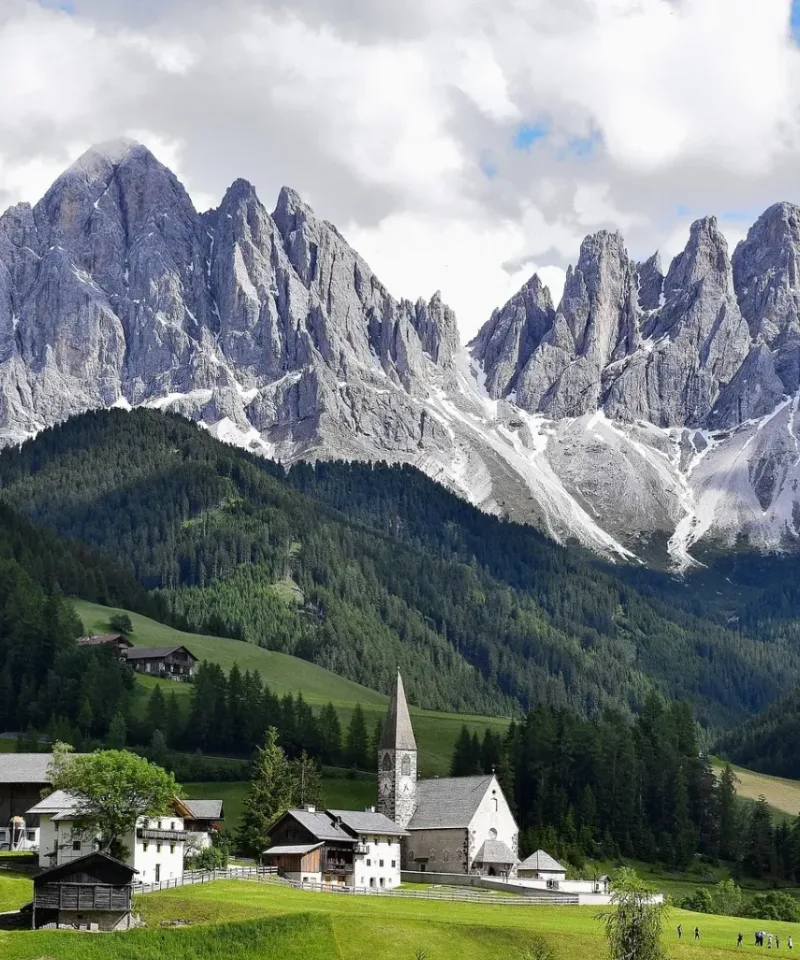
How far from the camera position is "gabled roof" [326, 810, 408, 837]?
13650cm

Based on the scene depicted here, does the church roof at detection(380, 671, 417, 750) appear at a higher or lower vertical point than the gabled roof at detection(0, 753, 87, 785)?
higher

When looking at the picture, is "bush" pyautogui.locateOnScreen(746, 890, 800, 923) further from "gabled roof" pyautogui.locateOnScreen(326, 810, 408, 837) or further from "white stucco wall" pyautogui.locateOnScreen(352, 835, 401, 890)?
"gabled roof" pyautogui.locateOnScreen(326, 810, 408, 837)

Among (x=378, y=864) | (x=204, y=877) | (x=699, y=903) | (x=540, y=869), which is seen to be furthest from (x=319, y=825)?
(x=699, y=903)

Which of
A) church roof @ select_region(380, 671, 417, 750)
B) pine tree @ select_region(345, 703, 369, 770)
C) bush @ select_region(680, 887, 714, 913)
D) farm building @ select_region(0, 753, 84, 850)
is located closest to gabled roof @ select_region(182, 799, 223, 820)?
farm building @ select_region(0, 753, 84, 850)

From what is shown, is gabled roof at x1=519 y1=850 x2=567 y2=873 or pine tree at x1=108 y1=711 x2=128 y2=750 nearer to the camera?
gabled roof at x1=519 y1=850 x2=567 y2=873

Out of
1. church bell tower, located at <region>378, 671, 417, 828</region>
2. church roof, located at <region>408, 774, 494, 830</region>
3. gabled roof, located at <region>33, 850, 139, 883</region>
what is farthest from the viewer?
church bell tower, located at <region>378, 671, 417, 828</region>

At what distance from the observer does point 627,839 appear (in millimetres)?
175250

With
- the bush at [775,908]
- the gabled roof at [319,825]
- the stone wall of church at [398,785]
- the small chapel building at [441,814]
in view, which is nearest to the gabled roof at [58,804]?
the gabled roof at [319,825]

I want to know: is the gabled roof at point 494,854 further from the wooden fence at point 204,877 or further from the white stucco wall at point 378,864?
the wooden fence at point 204,877

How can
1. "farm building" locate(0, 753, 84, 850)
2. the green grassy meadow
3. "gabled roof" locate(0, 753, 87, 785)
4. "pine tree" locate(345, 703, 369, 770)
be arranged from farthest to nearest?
"pine tree" locate(345, 703, 369, 770)
"gabled roof" locate(0, 753, 87, 785)
"farm building" locate(0, 753, 84, 850)
the green grassy meadow

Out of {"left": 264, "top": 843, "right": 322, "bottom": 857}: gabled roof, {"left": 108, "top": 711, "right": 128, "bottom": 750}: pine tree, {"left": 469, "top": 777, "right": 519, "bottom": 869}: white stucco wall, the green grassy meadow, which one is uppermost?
{"left": 108, "top": 711, "right": 128, "bottom": 750}: pine tree

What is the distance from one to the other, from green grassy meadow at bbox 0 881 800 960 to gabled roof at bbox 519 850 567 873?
28335 millimetres

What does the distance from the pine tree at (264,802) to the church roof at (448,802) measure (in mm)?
12853

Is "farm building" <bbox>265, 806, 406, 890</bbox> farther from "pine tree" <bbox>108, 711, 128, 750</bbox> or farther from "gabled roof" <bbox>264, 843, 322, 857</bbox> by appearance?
"pine tree" <bbox>108, 711, 128, 750</bbox>
